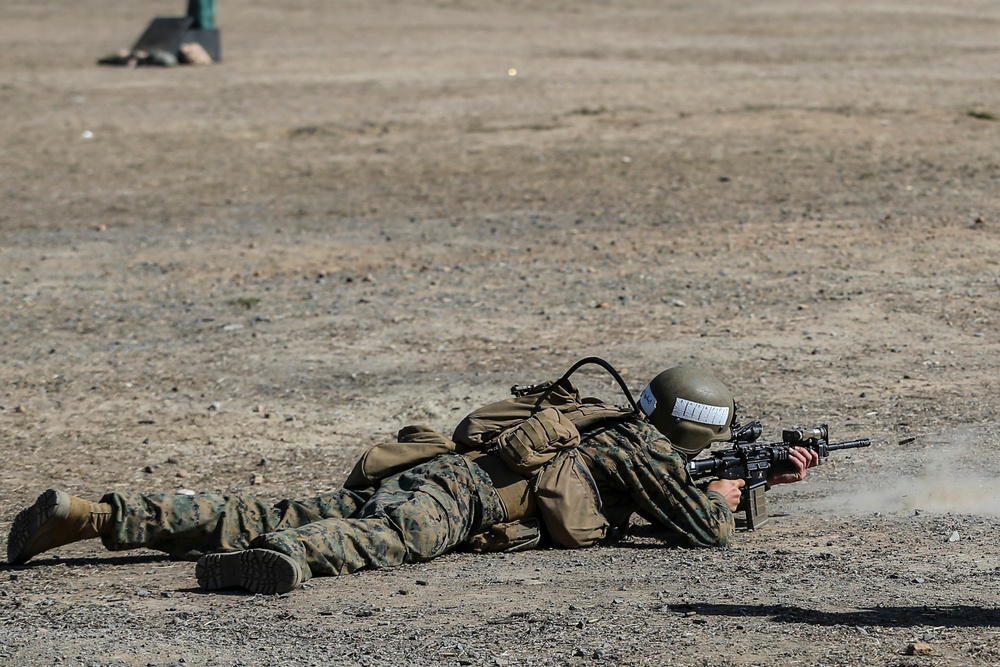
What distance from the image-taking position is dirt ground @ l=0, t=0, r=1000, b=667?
16.1 feet

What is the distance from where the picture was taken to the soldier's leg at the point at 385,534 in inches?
204

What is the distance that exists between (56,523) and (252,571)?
81 centimetres

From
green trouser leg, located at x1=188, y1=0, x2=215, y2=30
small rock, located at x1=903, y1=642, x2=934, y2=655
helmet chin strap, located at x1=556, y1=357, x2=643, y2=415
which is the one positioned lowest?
small rock, located at x1=903, y1=642, x2=934, y2=655

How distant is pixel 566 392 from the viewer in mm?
6203

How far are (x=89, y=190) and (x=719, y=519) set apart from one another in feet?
36.3

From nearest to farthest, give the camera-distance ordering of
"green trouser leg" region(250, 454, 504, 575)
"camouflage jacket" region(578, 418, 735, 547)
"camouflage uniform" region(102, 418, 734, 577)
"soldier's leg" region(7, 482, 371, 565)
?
1. "green trouser leg" region(250, 454, 504, 575)
2. "soldier's leg" region(7, 482, 371, 565)
3. "camouflage uniform" region(102, 418, 734, 577)
4. "camouflage jacket" region(578, 418, 735, 547)

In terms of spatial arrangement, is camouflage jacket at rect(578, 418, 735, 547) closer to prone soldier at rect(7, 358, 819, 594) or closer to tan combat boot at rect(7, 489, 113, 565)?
prone soldier at rect(7, 358, 819, 594)

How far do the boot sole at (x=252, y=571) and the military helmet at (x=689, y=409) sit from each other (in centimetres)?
174

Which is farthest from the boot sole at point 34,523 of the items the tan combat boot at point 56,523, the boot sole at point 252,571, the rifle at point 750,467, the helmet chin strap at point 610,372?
the rifle at point 750,467

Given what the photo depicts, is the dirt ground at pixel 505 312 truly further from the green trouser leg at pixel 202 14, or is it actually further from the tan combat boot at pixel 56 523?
the green trouser leg at pixel 202 14

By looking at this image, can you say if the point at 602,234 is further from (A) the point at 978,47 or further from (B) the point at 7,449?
(A) the point at 978,47

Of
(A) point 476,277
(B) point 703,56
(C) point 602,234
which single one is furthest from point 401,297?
(B) point 703,56

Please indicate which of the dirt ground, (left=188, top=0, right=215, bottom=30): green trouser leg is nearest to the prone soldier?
the dirt ground

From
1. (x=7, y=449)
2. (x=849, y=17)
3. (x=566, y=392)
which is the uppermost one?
(x=849, y=17)
